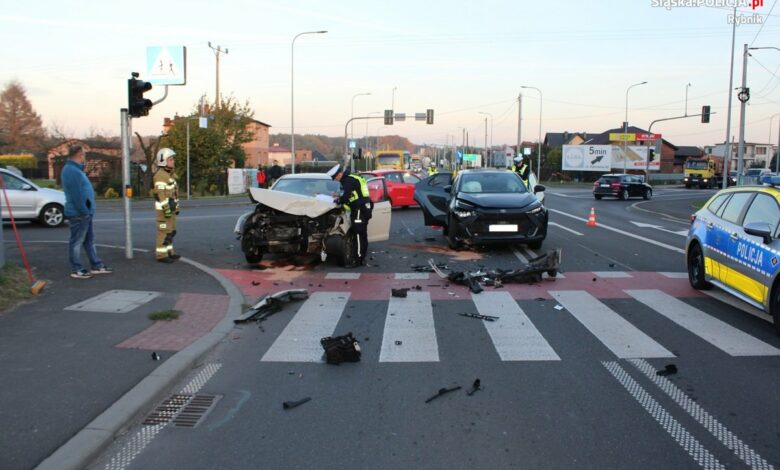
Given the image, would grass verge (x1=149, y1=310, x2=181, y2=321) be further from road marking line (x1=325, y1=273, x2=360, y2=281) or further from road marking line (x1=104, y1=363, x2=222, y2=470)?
road marking line (x1=325, y1=273, x2=360, y2=281)

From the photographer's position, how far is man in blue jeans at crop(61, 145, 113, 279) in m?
9.16

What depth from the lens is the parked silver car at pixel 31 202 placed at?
672 inches

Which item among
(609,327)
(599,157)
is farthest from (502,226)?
(599,157)

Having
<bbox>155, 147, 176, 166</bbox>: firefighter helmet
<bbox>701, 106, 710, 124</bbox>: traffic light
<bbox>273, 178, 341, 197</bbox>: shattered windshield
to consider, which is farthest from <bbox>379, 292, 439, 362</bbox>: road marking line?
<bbox>701, 106, 710, 124</bbox>: traffic light

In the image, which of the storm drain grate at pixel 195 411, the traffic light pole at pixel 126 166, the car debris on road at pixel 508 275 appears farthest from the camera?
the traffic light pole at pixel 126 166

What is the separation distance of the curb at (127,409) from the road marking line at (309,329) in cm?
68

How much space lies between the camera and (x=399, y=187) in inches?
1024

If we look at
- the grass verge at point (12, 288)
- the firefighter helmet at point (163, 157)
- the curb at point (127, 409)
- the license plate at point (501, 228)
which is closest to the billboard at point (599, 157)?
the license plate at point (501, 228)

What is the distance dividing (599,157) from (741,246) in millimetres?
80918

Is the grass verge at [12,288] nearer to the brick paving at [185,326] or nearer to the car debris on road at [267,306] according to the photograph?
the brick paving at [185,326]

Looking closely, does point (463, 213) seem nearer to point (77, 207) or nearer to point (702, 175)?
point (77, 207)

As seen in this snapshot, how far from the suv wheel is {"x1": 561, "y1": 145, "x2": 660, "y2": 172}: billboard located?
78497 millimetres

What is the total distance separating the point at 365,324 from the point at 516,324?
5.61 feet

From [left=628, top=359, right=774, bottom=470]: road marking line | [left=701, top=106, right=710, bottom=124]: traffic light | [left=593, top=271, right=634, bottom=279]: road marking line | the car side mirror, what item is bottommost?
[left=628, top=359, right=774, bottom=470]: road marking line
